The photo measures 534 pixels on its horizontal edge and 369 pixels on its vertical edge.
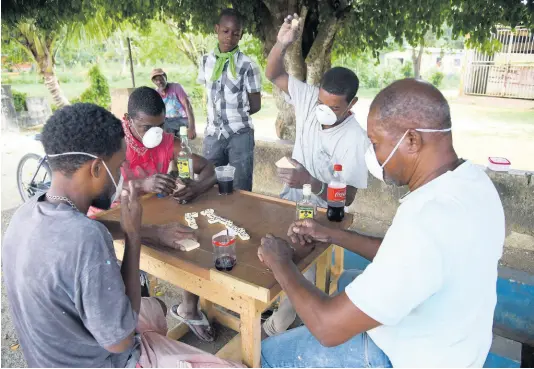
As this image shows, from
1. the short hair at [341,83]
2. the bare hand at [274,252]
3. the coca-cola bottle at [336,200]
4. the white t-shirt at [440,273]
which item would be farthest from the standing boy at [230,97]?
the white t-shirt at [440,273]

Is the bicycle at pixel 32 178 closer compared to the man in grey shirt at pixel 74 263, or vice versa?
the man in grey shirt at pixel 74 263

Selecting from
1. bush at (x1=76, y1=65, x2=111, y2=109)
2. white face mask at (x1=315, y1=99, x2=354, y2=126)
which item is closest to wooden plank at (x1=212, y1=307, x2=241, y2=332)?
white face mask at (x1=315, y1=99, x2=354, y2=126)

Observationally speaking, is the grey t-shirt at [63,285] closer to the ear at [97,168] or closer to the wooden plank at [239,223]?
the ear at [97,168]

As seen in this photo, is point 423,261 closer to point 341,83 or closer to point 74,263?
point 74,263

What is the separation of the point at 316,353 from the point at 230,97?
303 cm

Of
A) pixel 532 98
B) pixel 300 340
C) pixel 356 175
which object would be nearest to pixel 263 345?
pixel 300 340

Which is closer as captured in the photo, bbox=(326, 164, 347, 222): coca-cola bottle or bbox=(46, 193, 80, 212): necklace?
bbox=(46, 193, 80, 212): necklace

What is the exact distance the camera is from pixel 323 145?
10.2ft

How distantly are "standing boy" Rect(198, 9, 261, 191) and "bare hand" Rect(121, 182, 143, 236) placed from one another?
2.51 meters

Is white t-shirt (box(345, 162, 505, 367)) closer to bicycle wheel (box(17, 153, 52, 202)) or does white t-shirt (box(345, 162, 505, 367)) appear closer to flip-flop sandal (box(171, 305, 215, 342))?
flip-flop sandal (box(171, 305, 215, 342))

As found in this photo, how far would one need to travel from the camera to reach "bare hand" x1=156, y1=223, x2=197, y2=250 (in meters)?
2.13

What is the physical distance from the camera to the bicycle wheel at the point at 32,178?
5.00 m

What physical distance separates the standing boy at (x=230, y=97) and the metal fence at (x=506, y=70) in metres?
14.3

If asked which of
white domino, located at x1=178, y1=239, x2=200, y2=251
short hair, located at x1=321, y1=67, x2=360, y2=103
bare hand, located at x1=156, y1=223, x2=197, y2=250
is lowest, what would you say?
white domino, located at x1=178, y1=239, x2=200, y2=251
